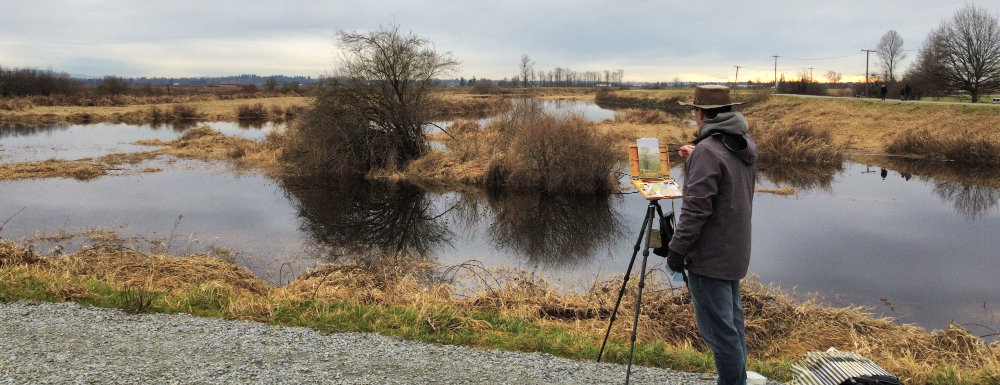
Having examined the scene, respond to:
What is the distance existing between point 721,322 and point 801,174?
20.4m

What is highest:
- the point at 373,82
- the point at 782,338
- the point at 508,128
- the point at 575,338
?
Answer: the point at 373,82

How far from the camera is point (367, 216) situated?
15523 mm

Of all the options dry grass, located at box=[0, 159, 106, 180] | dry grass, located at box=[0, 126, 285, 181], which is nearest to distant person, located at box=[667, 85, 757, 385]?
dry grass, located at box=[0, 126, 285, 181]

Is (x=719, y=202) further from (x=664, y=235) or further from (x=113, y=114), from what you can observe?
(x=113, y=114)

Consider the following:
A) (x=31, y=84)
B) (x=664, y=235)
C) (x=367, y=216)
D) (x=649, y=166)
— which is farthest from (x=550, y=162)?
(x=31, y=84)

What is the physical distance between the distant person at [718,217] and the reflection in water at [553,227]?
23.5 ft

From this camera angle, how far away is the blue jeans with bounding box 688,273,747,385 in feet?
12.3

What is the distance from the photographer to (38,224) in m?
12.7

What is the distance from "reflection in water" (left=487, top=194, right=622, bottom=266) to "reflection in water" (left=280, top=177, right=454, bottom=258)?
1475mm

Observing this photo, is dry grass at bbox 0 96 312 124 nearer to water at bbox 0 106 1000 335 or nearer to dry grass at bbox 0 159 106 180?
dry grass at bbox 0 159 106 180

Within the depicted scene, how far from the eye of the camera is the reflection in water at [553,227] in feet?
38.9

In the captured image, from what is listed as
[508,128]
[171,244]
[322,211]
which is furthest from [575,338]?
[508,128]

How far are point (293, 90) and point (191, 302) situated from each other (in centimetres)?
8110

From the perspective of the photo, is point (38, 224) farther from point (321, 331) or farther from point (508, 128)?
point (508, 128)
